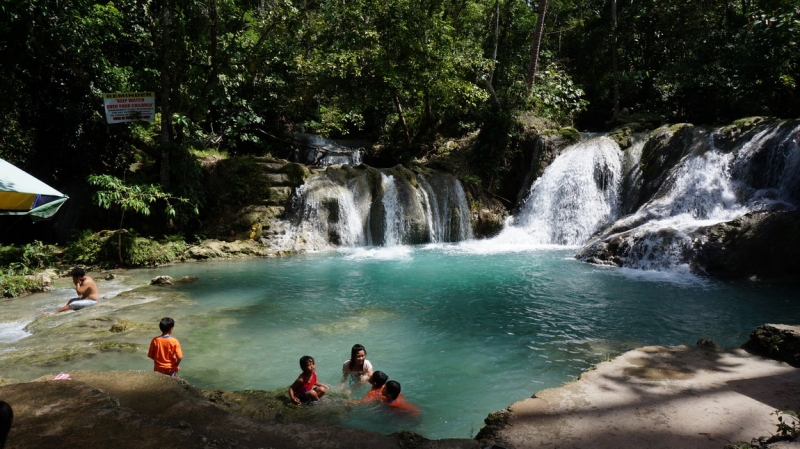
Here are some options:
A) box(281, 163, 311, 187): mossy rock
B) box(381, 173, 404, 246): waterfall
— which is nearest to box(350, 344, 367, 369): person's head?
box(381, 173, 404, 246): waterfall

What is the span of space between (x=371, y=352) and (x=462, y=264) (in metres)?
6.65

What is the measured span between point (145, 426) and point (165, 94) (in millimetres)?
12932

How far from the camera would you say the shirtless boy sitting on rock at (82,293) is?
798cm

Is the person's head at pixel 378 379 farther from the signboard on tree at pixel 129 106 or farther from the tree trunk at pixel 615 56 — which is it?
the tree trunk at pixel 615 56

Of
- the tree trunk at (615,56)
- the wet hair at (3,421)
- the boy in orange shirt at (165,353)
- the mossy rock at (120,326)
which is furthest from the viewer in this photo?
the tree trunk at (615,56)

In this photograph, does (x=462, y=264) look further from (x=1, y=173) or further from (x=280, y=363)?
(x=1, y=173)

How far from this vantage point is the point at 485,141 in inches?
768

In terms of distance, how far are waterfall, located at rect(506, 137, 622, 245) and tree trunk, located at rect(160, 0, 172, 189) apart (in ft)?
39.7

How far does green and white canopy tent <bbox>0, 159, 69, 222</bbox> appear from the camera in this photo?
4820 mm

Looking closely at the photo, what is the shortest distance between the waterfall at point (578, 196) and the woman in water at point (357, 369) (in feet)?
40.1

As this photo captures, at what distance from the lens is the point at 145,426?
3.02 meters

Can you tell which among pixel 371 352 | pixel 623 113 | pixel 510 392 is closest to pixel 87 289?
pixel 371 352

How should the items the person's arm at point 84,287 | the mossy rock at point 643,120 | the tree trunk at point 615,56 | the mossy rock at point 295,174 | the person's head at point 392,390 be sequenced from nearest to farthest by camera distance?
the person's head at point 392,390 → the person's arm at point 84,287 → the mossy rock at point 295,174 → the mossy rock at point 643,120 → the tree trunk at point 615,56

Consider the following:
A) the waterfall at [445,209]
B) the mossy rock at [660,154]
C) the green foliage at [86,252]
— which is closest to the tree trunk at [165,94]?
the green foliage at [86,252]
